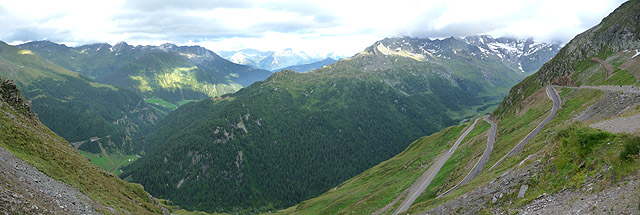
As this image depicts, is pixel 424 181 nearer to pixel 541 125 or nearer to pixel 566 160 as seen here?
pixel 541 125

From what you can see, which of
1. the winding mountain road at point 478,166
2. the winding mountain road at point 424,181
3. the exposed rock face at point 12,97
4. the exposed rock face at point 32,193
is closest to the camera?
the exposed rock face at point 32,193

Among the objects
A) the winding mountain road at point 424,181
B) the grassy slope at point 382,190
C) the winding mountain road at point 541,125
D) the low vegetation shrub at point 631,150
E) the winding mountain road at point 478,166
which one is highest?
the low vegetation shrub at point 631,150

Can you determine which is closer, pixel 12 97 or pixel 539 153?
pixel 539 153

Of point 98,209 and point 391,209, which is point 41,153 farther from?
point 391,209

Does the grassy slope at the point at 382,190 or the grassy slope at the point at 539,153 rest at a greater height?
the grassy slope at the point at 539,153

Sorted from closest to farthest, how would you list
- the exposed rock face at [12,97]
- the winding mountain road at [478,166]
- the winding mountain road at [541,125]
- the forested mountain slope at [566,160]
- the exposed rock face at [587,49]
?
the forested mountain slope at [566,160] < the winding mountain road at [541,125] < the winding mountain road at [478,166] < the exposed rock face at [12,97] < the exposed rock face at [587,49]

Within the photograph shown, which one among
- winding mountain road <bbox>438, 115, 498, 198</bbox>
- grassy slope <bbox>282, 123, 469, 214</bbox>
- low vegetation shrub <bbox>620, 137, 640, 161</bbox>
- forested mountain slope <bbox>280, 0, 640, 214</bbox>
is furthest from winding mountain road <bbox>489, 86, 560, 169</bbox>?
low vegetation shrub <bbox>620, 137, 640, 161</bbox>

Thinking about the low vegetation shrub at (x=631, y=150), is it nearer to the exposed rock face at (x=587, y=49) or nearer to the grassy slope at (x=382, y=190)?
the grassy slope at (x=382, y=190)

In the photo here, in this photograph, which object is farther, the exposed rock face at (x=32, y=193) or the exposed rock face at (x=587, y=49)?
the exposed rock face at (x=587, y=49)

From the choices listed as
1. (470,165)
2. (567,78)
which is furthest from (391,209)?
(567,78)

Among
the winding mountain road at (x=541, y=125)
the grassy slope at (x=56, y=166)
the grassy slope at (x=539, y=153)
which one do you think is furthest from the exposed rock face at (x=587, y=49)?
the grassy slope at (x=56, y=166)

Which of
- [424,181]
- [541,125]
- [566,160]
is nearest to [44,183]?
[566,160]

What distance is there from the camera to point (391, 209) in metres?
69.9

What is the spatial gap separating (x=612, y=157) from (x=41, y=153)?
74.9m
